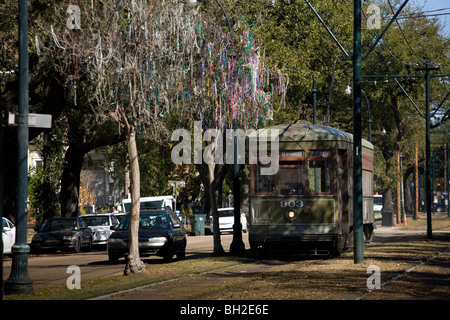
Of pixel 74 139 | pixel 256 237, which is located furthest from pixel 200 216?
pixel 256 237

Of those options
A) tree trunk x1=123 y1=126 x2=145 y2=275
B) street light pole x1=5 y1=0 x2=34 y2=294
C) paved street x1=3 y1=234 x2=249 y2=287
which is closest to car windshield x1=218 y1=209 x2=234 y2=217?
paved street x1=3 y1=234 x2=249 y2=287

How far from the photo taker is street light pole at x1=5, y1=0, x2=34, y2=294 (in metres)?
14.8

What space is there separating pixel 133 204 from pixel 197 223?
3074 cm

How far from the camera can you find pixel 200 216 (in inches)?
→ 1940

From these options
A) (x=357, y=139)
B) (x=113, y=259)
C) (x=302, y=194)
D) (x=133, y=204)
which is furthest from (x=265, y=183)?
(x=133, y=204)

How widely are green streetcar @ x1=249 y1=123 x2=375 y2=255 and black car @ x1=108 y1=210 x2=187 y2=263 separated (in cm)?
255

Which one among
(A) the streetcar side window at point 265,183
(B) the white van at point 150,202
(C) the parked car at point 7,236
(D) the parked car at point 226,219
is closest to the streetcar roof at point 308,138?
(A) the streetcar side window at point 265,183

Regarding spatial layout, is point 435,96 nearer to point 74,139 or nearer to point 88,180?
point 88,180

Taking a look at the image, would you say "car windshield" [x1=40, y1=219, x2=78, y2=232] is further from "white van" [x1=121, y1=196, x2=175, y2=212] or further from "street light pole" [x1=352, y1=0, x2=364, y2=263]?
"white van" [x1=121, y1=196, x2=175, y2=212]

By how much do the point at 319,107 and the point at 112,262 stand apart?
31.9 meters

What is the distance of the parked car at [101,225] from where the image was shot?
35.9 metres

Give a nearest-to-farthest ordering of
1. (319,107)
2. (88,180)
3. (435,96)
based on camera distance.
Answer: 1. (319,107)
2. (435,96)
3. (88,180)

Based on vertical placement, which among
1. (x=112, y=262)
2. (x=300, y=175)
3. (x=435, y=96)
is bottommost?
(x=112, y=262)

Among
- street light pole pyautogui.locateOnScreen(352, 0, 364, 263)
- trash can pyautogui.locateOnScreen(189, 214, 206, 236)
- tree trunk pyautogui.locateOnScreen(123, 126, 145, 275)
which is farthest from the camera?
trash can pyautogui.locateOnScreen(189, 214, 206, 236)
